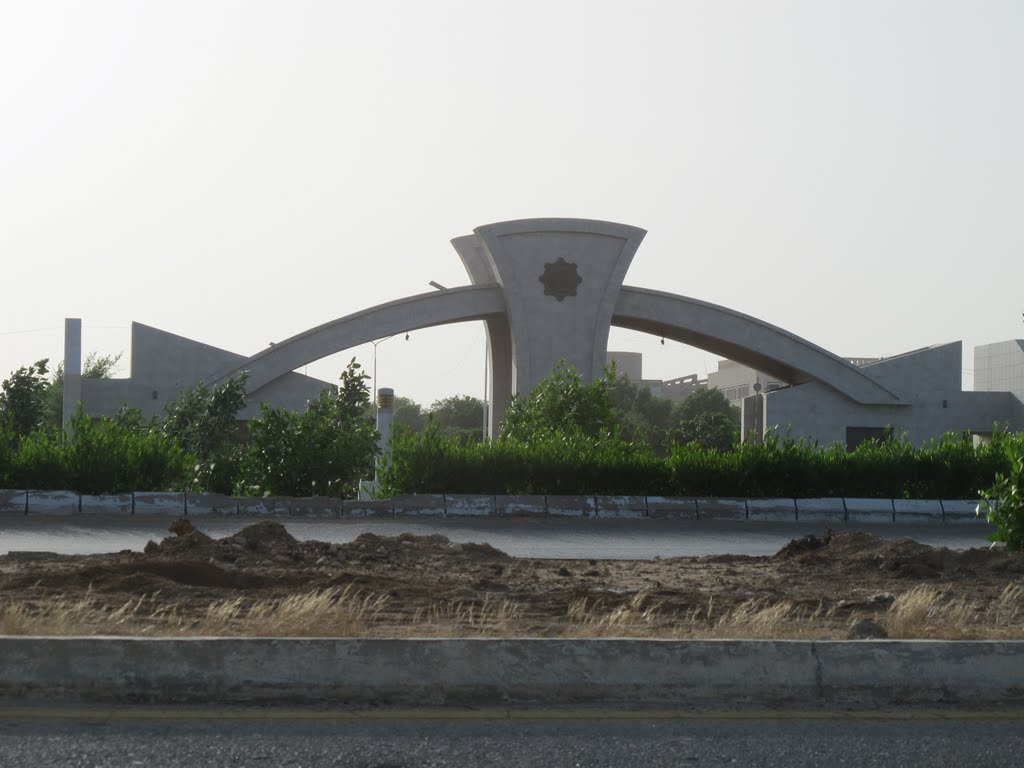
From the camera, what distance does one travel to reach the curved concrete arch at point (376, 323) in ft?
155

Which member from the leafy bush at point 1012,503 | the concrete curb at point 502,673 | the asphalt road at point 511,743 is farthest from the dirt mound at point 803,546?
the asphalt road at point 511,743

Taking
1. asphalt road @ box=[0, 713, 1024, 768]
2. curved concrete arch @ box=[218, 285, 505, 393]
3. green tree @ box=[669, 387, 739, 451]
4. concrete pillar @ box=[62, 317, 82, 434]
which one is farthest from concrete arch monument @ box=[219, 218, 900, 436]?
asphalt road @ box=[0, 713, 1024, 768]

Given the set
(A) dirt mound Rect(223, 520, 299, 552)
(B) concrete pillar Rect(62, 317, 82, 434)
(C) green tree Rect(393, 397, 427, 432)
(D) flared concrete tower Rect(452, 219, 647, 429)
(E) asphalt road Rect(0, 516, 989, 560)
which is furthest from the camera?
(C) green tree Rect(393, 397, 427, 432)

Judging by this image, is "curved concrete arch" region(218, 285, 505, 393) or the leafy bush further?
"curved concrete arch" region(218, 285, 505, 393)

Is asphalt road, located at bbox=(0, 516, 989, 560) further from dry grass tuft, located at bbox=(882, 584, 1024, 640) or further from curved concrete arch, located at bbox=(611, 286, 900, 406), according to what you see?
curved concrete arch, located at bbox=(611, 286, 900, 406)

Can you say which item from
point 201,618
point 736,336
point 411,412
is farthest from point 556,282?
point 411,412

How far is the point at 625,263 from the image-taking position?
48156mm

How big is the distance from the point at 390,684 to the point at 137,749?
1.34 metres

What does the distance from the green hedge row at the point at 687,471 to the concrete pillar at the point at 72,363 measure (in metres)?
24.5

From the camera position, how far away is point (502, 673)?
6.01 m

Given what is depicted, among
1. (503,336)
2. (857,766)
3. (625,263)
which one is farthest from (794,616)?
(503,336)

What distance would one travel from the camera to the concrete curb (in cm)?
589

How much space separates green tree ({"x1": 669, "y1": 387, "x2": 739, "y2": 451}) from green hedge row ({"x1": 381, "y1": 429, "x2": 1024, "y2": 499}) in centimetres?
5397

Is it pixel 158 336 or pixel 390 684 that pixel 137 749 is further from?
pixel 158 336
